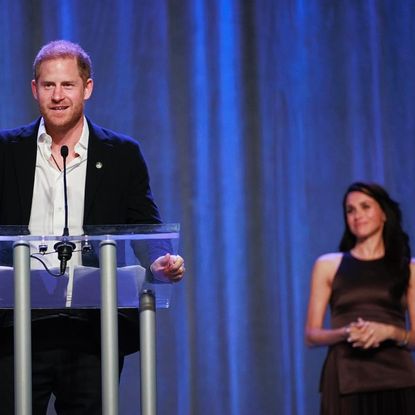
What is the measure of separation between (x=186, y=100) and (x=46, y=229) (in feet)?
7.60

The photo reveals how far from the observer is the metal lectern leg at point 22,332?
7.76ft

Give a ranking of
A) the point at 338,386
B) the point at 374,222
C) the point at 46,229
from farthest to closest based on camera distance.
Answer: the point at 374,222, the point at 338,386, the point at 46,229

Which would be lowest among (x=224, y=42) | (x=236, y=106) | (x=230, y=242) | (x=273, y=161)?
(x=230, y=242)

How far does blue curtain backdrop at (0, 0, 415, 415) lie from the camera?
488 cm

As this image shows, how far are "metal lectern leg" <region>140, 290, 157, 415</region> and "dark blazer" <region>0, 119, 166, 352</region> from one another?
0.15m

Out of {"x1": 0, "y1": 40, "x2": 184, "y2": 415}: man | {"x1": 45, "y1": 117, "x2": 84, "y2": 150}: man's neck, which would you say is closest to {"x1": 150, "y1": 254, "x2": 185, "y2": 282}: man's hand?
{"x1": 0, "y1": 40, "x2": 184, "y2": 415}: man

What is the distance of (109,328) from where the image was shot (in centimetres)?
242

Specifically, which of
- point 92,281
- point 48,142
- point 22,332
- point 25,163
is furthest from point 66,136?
point 22,332

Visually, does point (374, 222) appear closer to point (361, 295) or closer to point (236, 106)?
point (361, 295)

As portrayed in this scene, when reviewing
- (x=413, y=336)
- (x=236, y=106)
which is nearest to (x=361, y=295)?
(x=413, y=336)

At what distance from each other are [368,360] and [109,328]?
1713 mm

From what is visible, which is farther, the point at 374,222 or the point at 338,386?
the point at 374,222

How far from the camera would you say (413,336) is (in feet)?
12.6

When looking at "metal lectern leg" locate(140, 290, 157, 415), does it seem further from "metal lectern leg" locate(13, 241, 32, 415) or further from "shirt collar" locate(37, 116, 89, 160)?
"shirt collar" locate(37, 116, 89, 160)
